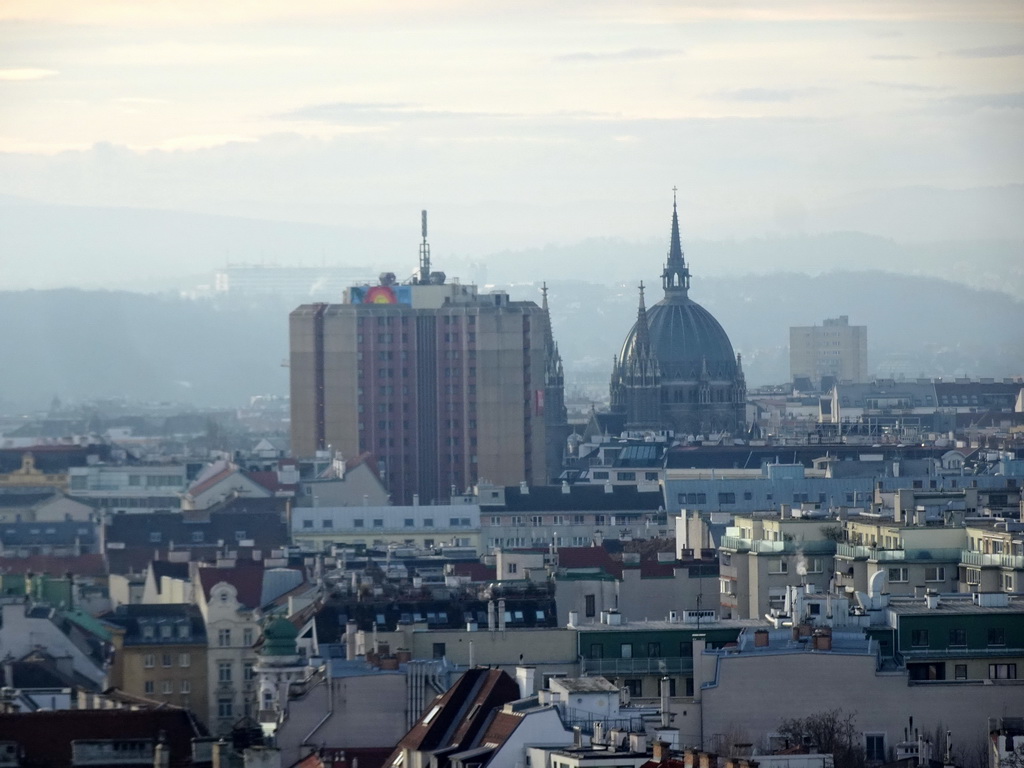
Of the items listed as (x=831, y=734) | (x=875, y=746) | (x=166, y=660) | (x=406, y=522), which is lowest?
(x=406, y=522)

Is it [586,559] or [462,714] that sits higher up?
[462,714]

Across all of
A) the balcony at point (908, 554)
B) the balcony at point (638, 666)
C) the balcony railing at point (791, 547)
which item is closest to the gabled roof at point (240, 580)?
the balcony railing at point (791, 547)

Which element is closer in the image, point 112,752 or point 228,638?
point 112,752

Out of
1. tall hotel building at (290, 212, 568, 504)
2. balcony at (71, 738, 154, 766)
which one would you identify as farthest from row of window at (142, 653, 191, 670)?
tall hotel building at (290, 212, 568, 504)

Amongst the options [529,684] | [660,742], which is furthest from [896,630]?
[660,742]

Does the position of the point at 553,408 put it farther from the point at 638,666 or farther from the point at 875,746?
the point at 875,746

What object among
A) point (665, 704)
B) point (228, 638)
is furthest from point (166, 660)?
point (665, 704)

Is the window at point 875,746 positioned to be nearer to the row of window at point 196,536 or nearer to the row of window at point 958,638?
the row of window at point 958,638
